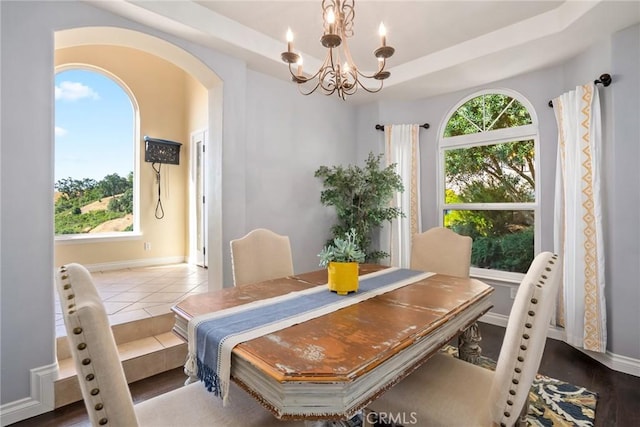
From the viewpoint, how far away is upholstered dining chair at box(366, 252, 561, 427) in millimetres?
955

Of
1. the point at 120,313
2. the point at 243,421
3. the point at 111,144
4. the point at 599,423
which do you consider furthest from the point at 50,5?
the point at 599,423

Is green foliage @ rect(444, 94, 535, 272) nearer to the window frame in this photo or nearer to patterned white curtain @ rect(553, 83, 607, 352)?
patterned white curtain @ rect(553, 83, 607, 352)

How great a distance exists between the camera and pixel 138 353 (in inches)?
89.6


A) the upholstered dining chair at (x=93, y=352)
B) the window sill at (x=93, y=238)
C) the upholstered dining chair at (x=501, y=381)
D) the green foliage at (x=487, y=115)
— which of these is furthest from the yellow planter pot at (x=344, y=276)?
the window sill at (x=93, y=238)

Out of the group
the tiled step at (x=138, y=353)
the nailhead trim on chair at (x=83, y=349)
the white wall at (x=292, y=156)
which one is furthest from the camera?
the white wall at (x=292, y=156)

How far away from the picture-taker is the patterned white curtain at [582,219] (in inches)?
98.0

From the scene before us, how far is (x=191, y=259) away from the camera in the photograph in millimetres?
5086

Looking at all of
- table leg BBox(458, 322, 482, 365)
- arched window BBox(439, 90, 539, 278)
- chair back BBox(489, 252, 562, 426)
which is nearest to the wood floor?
table leg BBox(458, 322, 482, 365)

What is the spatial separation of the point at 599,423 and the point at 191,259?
4983mm

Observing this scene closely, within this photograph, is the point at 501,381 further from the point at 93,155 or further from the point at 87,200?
the point at 93,155

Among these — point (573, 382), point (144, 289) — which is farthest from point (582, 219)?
point (144, 289)

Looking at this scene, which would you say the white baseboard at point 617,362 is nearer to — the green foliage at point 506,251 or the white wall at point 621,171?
the white wall at point 621,171

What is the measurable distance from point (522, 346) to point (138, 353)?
7.98ft

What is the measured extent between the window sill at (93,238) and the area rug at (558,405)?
4.22 metres
